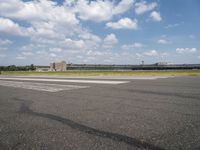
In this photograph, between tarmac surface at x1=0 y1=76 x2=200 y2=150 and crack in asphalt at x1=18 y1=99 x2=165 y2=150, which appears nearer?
crack in asphalt at x1=18 y1=99 x2=165 y2=150

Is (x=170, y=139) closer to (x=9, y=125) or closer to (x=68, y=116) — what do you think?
(x=68, y=116)

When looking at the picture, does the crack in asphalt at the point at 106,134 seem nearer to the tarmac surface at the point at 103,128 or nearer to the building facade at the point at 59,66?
the tarmac surface at the point at 103,128

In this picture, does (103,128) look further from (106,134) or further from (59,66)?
(59,66)

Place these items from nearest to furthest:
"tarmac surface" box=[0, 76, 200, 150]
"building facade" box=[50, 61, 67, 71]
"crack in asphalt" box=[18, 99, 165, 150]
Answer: "crack in asphalt" box=[18, 99, 165, 150] → "tarmac surface" box=[0, 76, 200, 150] → "building facade" box=[50, 61, 67, 71]

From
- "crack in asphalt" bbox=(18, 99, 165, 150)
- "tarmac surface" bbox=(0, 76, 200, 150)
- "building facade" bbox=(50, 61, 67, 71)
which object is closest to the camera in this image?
"crack in asphalt" bbox=(18, 99, 165, 150)

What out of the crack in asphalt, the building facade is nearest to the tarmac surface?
the crack in asphalt

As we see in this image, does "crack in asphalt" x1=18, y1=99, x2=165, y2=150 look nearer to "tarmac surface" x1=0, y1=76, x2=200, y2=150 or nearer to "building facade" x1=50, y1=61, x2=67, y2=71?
"tarmac surface" x1=0, y1=76, x2=200, y2=150

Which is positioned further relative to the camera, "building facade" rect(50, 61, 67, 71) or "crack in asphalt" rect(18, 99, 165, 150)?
"building facade" rect(50, 61, 67, 71)

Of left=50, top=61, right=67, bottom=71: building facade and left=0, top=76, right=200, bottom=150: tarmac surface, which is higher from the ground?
left=50, top=61, right=67, bottom=71: building facade

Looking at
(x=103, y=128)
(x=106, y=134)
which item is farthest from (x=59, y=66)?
(x=106, y=134)

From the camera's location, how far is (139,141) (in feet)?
13.6

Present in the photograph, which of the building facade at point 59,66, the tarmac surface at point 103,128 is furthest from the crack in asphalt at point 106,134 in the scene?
the building facade at point 59,66

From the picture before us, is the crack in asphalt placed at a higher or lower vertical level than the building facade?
lower

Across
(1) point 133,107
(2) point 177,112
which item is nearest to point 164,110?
(2) point 177,112
